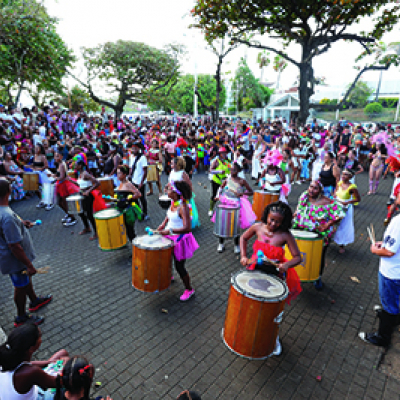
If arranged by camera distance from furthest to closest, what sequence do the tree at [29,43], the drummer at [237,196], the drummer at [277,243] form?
the tree at [29,43] → the drummer at [237,196] → the drummer at [277,243]

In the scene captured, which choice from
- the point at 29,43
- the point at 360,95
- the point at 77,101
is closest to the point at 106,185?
the point at 29,43

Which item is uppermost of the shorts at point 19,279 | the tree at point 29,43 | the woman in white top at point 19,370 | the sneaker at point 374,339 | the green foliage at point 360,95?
the green foliage at point 360,95

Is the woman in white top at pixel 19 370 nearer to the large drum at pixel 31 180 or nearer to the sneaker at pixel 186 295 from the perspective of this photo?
the sneaker at pixel 186 295

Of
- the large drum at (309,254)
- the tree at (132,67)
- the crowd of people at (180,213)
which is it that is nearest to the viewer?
the crowd of people at (180,213)

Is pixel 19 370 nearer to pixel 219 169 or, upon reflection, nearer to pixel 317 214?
pixel 317 214

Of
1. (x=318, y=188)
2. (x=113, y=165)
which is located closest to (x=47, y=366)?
(x=318, y=188)

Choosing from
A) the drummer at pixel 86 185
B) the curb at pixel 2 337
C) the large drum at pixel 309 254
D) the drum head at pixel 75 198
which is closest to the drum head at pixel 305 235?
the large drum at pixel 309 254

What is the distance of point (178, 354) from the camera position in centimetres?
353

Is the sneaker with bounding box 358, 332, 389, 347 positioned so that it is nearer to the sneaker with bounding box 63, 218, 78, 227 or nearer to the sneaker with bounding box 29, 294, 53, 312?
the sneaker with bounding box 29, 294, 53, 312

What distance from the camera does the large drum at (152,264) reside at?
12.9 ft

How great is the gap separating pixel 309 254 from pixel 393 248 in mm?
1343

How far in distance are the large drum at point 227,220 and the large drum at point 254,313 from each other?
100 inches

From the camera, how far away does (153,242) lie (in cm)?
412

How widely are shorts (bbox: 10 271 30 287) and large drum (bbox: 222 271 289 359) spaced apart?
296 centimetres
